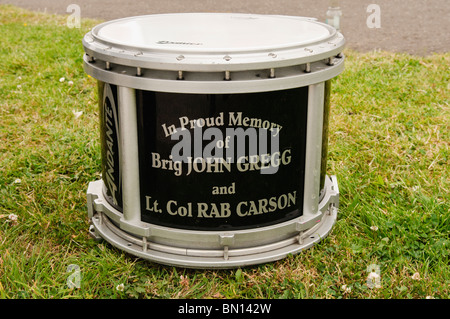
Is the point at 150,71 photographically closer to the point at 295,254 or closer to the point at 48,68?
the point at 295,254

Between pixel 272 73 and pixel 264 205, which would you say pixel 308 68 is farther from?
pixel 264 205

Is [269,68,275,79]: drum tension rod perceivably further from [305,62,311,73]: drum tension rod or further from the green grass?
the green grass

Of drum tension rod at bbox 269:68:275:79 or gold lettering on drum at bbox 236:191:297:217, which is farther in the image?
gold lettering on drum at bbox 236:191:297:217

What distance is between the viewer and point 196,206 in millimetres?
2129

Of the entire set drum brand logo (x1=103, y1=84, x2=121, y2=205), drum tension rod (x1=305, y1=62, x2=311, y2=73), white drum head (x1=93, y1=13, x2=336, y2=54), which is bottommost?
drum brand logo (x1=103, y1=84, x2=121, y2=205)

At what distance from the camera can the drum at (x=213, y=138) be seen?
196 centimetres

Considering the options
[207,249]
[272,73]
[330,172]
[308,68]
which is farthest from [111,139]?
[330,172]

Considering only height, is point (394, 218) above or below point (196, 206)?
below

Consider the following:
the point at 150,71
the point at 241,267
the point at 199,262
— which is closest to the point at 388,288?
the point at 241,267

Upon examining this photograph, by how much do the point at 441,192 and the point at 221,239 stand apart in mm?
1255

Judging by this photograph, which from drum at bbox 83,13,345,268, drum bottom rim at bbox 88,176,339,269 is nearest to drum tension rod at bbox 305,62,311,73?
drum at bbox 83,13,345,268

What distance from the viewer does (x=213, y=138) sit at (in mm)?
2041

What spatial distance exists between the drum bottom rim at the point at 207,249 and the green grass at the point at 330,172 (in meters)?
0.06

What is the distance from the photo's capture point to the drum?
1965mm
